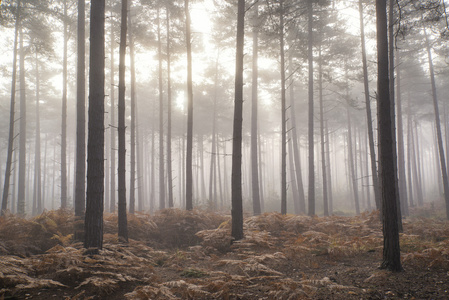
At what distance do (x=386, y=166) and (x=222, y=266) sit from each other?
440 cm

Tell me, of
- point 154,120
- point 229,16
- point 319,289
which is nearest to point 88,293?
point 319,289

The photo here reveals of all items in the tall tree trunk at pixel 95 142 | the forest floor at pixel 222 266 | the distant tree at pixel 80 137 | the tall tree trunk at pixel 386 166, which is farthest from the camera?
the distant tree at pixel 80 137

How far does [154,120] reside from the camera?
29.4 metres

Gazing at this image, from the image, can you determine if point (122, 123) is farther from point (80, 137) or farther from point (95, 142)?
point (80, 137)

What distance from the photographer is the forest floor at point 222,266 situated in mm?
4348

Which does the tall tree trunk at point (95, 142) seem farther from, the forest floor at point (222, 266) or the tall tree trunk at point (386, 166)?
the tall tree trunk at point (386, 166)

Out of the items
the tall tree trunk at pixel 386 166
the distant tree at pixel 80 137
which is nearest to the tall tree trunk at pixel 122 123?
the distant tree at pixel 80 137

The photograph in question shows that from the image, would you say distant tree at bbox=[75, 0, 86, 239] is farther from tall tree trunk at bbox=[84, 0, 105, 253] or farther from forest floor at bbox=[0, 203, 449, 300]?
tall tree trunk at bbox=[84, 0, 105, 253]

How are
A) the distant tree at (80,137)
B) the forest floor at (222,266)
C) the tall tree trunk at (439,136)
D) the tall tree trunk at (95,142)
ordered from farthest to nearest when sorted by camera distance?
the tall tree trunk at (439,136) → the distant tree at (80,137) → the tall tree trunk at (95,142) → the forest floor at (222,266)

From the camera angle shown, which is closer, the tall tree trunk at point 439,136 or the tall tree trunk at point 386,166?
the tall tree trunk at point 386,166

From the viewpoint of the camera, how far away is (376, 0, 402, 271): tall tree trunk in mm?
5387

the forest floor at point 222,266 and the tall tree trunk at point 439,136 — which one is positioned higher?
the tall tree trunk at point 439,136

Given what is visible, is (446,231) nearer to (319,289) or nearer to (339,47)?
(319,289)

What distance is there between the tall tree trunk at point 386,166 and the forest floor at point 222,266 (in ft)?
1.27
